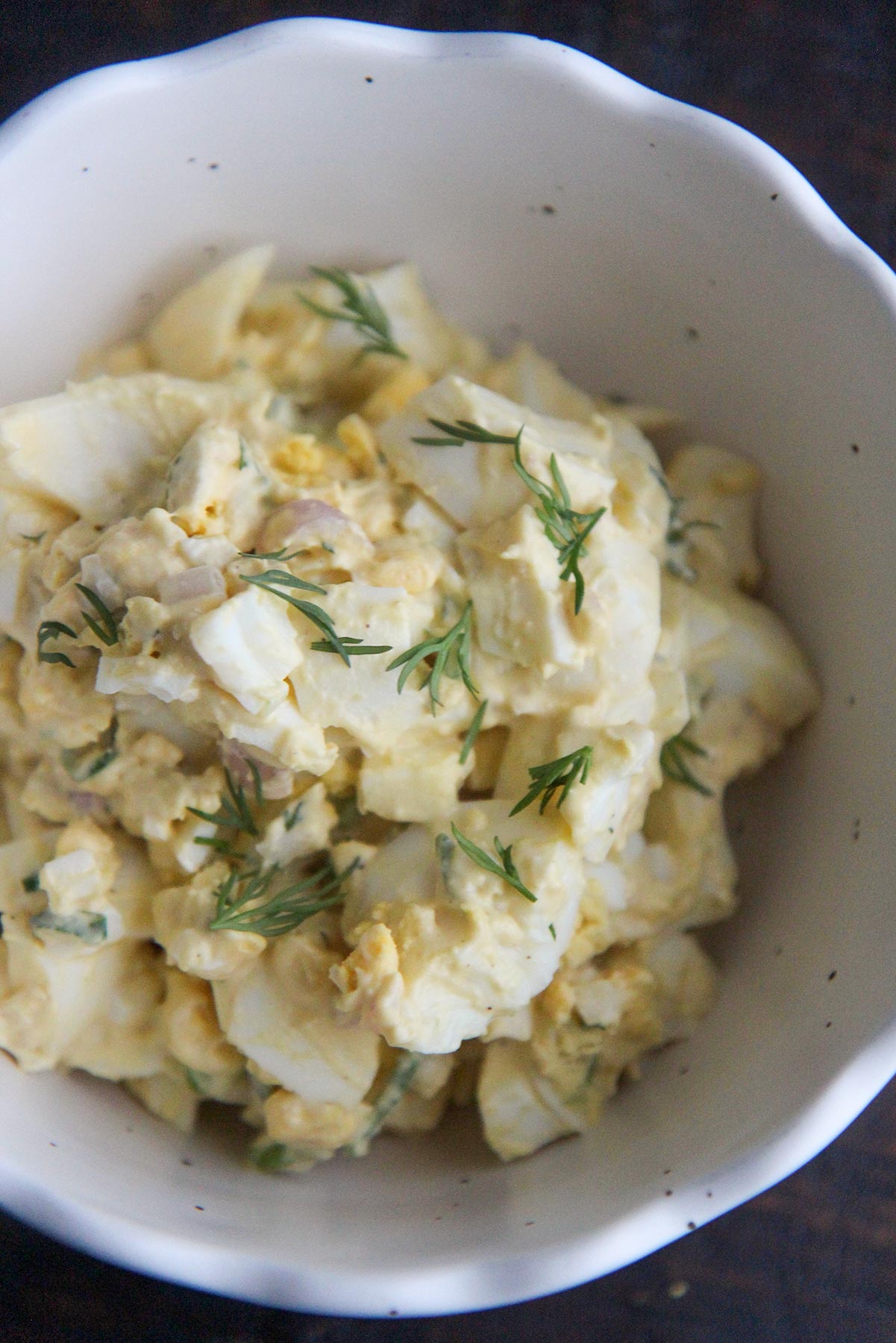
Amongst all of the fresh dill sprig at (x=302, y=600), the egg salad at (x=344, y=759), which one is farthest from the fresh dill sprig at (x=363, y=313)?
the fresh dill sprig at (x=302, y=600)

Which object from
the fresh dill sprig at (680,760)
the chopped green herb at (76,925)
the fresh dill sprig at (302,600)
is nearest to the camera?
the fresh dill sprig at (302,600)

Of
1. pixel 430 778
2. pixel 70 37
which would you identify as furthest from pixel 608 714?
pixel 70 37

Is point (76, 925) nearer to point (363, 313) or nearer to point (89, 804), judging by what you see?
point (89, 804)

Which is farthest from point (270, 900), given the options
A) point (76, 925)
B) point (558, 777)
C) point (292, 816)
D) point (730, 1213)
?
point (730, 1213)

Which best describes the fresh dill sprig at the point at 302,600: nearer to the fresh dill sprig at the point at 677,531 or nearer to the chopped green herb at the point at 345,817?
the chopped green herb at the point at 345,817

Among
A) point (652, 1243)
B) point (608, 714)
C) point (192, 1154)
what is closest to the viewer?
point (652, 1243)

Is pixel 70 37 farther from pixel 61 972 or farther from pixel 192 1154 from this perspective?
pixel 192 1154
